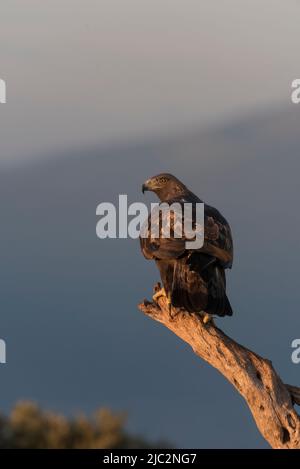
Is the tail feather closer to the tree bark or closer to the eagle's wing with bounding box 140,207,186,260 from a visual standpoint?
the tree bark

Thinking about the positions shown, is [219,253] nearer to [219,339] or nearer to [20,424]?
[219,339]

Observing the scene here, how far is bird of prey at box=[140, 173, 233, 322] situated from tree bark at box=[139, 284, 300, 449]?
22 centimetres

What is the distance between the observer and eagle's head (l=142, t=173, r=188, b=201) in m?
13.2

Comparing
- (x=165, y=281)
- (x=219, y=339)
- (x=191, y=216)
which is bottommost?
(x=219, y=339)

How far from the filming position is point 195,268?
10234 mm

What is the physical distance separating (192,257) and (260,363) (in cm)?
153

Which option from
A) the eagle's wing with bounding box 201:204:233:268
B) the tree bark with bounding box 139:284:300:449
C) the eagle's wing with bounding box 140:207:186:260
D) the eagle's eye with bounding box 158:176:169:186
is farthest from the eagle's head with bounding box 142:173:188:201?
the tree bark with bounding box 139:284:300:449

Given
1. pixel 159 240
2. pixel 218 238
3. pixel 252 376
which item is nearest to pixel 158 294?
pixel 159 240

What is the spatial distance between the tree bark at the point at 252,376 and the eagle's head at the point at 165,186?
3075mm

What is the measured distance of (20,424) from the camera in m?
11.6

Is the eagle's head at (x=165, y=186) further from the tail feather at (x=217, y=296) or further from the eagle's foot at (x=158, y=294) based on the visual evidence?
the tail feather at (x=217, y=296)
